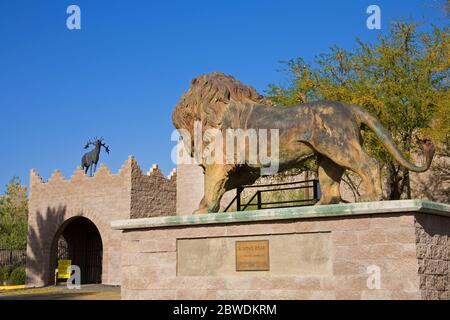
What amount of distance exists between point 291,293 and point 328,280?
563 mm

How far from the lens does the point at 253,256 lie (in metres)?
8.86

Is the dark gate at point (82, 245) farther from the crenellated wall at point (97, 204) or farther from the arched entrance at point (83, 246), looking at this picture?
the crenellated wall at point (97, 204)

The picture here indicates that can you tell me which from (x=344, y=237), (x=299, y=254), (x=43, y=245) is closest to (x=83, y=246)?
(x=43, y=245)

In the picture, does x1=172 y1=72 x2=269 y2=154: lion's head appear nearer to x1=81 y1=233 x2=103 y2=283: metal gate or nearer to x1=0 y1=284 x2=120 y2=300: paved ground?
x1=0 y1=284 x2=120 y2=300: paved ground

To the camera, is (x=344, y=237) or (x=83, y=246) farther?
(x=83, y=246)

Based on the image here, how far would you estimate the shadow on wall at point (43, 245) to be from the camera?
32.1m

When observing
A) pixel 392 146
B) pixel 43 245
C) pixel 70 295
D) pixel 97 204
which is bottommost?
pixel 70 295

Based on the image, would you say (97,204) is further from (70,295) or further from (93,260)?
(70,295)

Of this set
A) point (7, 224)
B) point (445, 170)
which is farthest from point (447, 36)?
point (7, 224)

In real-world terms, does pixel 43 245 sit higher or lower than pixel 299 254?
higher

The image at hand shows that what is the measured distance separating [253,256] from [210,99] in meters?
2.73

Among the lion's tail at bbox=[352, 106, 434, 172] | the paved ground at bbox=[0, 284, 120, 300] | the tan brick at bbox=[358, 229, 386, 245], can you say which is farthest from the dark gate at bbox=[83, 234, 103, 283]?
the tan brick at bbox=[358, 229, 386, 245]

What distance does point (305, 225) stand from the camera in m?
8.52
